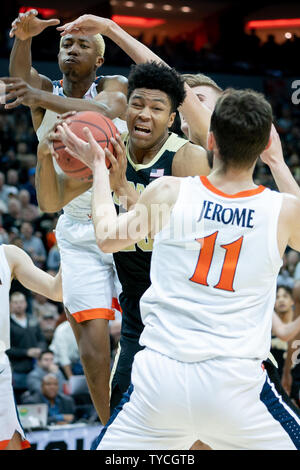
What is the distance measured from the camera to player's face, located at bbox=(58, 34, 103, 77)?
15.7 feet

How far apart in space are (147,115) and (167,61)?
1422cm

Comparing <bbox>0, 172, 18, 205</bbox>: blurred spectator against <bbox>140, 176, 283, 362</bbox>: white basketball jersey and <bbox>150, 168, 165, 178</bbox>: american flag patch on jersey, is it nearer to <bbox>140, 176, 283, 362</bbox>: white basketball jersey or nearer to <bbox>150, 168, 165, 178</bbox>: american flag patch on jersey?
<bbox>150, 168, 165, 178</bbox>: american flag patch on jersey

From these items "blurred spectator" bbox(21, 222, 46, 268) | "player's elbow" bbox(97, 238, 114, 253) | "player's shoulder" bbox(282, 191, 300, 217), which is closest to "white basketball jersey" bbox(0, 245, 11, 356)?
"player's elbow" bbox(97, 238, 114, 253)

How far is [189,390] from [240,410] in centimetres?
21

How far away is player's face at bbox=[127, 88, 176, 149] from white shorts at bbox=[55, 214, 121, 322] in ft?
3.72

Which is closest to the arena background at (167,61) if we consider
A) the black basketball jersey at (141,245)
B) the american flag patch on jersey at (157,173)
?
the black basketball jersey at (141,245)

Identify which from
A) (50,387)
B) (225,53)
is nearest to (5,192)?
(50,387)

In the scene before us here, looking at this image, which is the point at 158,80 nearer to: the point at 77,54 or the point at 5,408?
the point at 77,54

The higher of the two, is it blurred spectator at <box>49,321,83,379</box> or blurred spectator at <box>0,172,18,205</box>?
blurred spectator at <box>0,172,18,205</box>

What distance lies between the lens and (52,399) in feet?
26.5

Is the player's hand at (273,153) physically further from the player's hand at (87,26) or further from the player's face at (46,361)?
the player's face at (46,361)

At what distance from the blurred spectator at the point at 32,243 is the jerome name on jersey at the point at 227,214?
8.15 meters

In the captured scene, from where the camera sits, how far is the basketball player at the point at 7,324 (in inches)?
152
